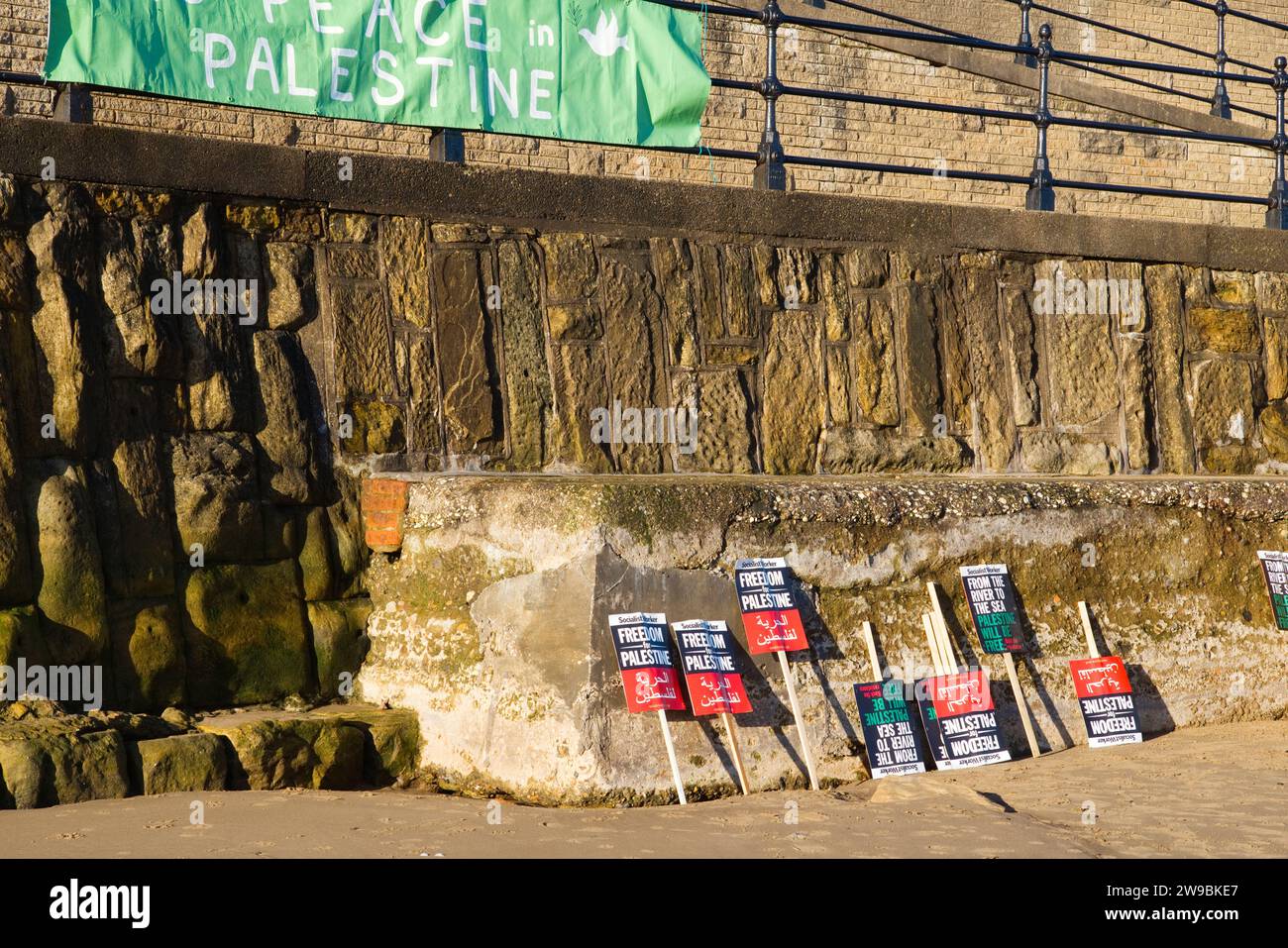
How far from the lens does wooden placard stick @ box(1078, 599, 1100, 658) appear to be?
6.87 metres

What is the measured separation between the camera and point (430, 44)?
7.06 m

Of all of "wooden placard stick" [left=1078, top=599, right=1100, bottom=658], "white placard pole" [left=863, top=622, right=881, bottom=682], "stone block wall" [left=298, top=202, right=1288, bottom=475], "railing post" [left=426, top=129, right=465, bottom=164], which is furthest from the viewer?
"railing post" [left=426, top=129, right=465, bottom=164]

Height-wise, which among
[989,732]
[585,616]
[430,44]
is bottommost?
[989,732]

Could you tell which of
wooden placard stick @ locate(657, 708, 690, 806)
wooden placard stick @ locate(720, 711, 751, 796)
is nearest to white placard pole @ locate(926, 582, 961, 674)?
wooden placard stick @ locate(720, 711, 751, 796)

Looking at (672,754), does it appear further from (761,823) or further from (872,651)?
(872,651)

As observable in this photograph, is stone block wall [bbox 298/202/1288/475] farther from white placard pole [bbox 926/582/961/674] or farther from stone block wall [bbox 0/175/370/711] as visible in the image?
white placard pole [bbox 926/582/961/674]

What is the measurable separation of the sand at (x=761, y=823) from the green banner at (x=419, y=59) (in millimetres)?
3001

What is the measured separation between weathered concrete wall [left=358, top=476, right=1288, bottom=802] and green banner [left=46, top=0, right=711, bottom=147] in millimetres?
1876

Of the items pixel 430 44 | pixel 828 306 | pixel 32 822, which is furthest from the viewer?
pixel 828 306

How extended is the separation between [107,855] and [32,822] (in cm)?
52

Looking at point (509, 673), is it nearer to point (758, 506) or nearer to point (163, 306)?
point (758, 506)

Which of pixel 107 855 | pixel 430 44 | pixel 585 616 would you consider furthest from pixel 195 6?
pixel 107 855

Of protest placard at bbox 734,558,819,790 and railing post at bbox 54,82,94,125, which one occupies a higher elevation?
railing post at bbox 54,82,94,125

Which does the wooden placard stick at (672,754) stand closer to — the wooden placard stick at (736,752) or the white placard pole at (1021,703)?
the wooden placard stick at (736,752)
